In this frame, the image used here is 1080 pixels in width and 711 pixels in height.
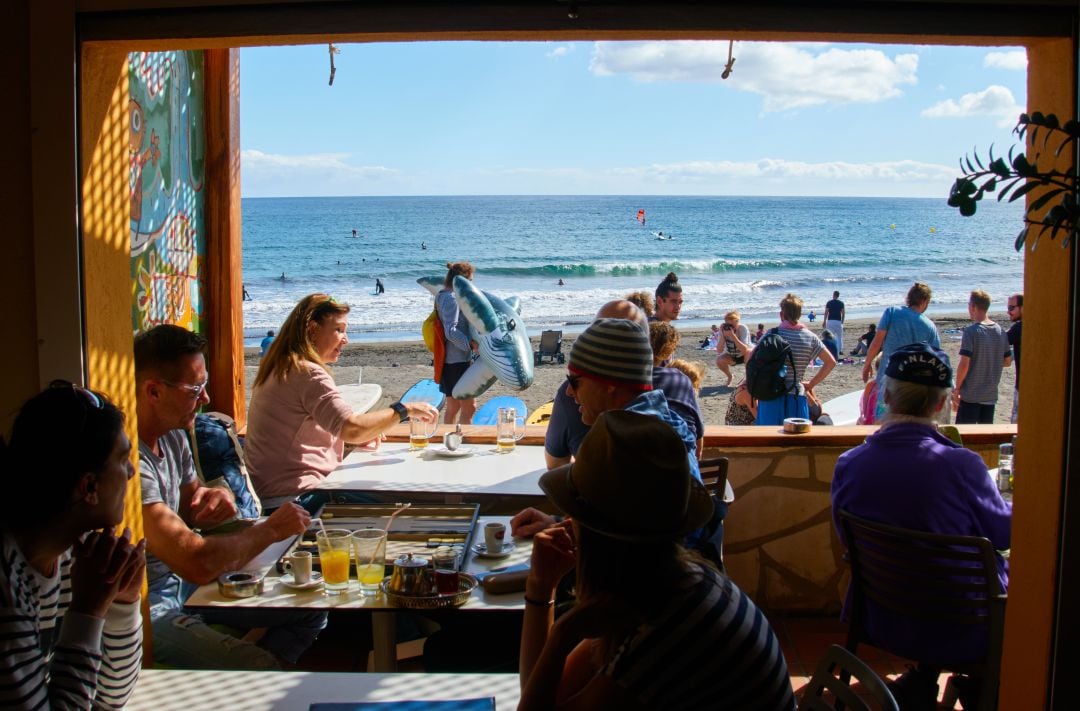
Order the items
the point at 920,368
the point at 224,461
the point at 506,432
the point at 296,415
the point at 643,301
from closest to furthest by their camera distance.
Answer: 1. the point at 920,368
2. the point at 224,461
3. the point at 296,415
4. the point at 506,432
5. the point at 643,301

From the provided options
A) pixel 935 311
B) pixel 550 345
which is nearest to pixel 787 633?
pixel 550 345

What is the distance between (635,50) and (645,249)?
2200cm

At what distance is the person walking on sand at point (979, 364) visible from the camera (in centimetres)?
751

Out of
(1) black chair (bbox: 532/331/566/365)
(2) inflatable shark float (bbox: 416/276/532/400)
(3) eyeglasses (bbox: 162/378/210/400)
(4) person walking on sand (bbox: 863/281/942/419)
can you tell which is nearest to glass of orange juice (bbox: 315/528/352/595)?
(3) eyeglasses (bbox: 162/378/210/400)

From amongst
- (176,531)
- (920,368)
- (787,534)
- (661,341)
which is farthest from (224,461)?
(787,534)

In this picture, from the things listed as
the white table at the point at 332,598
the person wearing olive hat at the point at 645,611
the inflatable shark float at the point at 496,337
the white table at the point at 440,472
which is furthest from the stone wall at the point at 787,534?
the person wearing olive hat at the point at 645,611

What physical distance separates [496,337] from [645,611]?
569 cm

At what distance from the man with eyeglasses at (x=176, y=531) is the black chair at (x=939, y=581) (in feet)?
5.82

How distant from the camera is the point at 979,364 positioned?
297 inches

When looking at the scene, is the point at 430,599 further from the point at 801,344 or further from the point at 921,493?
the point at 801,344

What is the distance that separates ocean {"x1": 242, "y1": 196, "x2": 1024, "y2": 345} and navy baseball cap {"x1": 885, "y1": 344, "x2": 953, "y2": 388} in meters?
19.8

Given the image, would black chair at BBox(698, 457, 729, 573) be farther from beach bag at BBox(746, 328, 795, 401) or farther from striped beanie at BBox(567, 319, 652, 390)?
beach bag at BBox(746, 328, 795, 401)

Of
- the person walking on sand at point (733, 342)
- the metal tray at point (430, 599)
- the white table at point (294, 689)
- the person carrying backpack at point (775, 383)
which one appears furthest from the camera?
the person walking on sand at point (733, 342)

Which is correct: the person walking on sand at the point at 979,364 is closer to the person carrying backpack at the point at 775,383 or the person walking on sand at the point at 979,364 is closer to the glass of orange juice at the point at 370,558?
the person carrying backpack at the point at 775,383
